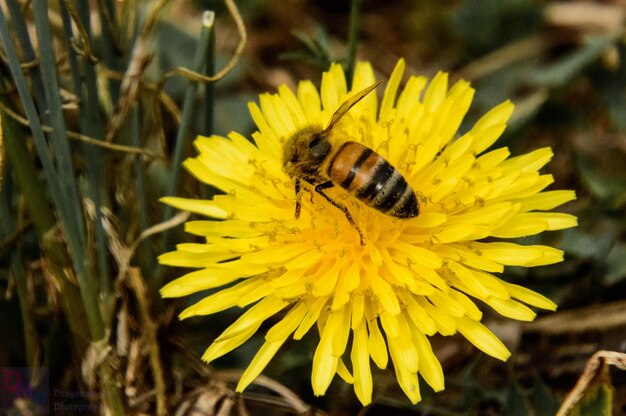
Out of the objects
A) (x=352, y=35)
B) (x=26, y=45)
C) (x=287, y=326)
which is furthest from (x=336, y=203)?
(x=26, y=45)

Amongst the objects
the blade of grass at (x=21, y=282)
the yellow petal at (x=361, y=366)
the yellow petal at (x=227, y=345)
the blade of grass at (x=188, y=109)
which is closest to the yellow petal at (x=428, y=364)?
the yellow petal at (x=361, y=366)

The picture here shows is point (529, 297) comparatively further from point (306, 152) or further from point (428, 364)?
point (306, 152)

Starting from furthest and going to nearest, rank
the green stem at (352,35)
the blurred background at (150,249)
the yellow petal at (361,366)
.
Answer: the green stem at (352,35) → the blurred background at (150,249) → the yellow petal at (361,366)

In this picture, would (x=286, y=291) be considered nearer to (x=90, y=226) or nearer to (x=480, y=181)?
(x=480, y=181)

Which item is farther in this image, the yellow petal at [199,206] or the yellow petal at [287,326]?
the yellow petal at [199,206]

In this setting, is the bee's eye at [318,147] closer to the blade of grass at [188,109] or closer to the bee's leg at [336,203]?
the bee's leg at [336,203]

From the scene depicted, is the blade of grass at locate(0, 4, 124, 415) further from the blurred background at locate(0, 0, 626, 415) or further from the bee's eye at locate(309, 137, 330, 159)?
the bee's eye at locate(309, 137, 330, 159)

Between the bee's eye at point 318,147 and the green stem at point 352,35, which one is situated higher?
the green stem at point 352,35

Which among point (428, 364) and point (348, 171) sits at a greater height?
point (348, 171)

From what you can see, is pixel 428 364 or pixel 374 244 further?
pixel 374 244
